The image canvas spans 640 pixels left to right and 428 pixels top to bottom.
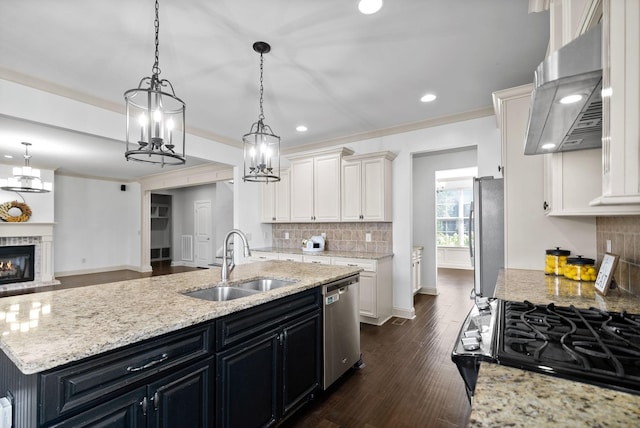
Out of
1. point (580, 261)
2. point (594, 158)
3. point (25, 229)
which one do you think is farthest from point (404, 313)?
point (25, 229)

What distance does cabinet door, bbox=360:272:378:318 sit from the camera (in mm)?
3838

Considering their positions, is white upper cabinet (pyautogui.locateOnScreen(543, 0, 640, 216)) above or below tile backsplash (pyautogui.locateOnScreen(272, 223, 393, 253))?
above

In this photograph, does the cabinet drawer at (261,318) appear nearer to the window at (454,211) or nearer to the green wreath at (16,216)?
the window at (454,211)

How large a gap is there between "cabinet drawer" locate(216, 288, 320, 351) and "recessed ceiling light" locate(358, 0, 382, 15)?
197 cm

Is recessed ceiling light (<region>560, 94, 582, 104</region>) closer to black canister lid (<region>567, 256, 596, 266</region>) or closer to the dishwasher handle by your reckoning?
black canister lid (<region>567, 256, 596, 266</region>)

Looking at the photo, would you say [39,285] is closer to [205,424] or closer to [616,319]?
[205,424]

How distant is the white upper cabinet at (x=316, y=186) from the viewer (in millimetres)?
4574

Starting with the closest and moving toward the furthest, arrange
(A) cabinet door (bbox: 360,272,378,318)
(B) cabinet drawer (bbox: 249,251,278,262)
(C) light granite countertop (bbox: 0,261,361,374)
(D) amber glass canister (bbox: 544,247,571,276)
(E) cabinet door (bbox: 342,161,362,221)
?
(C) light granite countertop (bbox: 0,261,361,374) < (D) amber glass canister (bbox: 544,247,571,276) < (A) cabinet door (bbox: 360,272,378,318) < (E) cabinet door (bbox: 342,161,362,221) < (B) cabinet drawer (bbox: 249,251,278,262)

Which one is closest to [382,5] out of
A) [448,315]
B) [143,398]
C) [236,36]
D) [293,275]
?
[236,36]

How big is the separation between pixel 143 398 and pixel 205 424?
0.40m

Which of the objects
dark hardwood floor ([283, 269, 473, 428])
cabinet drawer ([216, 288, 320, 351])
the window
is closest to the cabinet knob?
cabinet drawer ([216, 288, 320, 351])

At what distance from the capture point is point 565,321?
3.82 ft

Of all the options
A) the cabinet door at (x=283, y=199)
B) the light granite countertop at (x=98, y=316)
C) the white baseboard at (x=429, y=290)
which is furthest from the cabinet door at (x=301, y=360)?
the white baseboard at (x=429, y=290)

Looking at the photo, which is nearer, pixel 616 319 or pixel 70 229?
pixel 616 319
